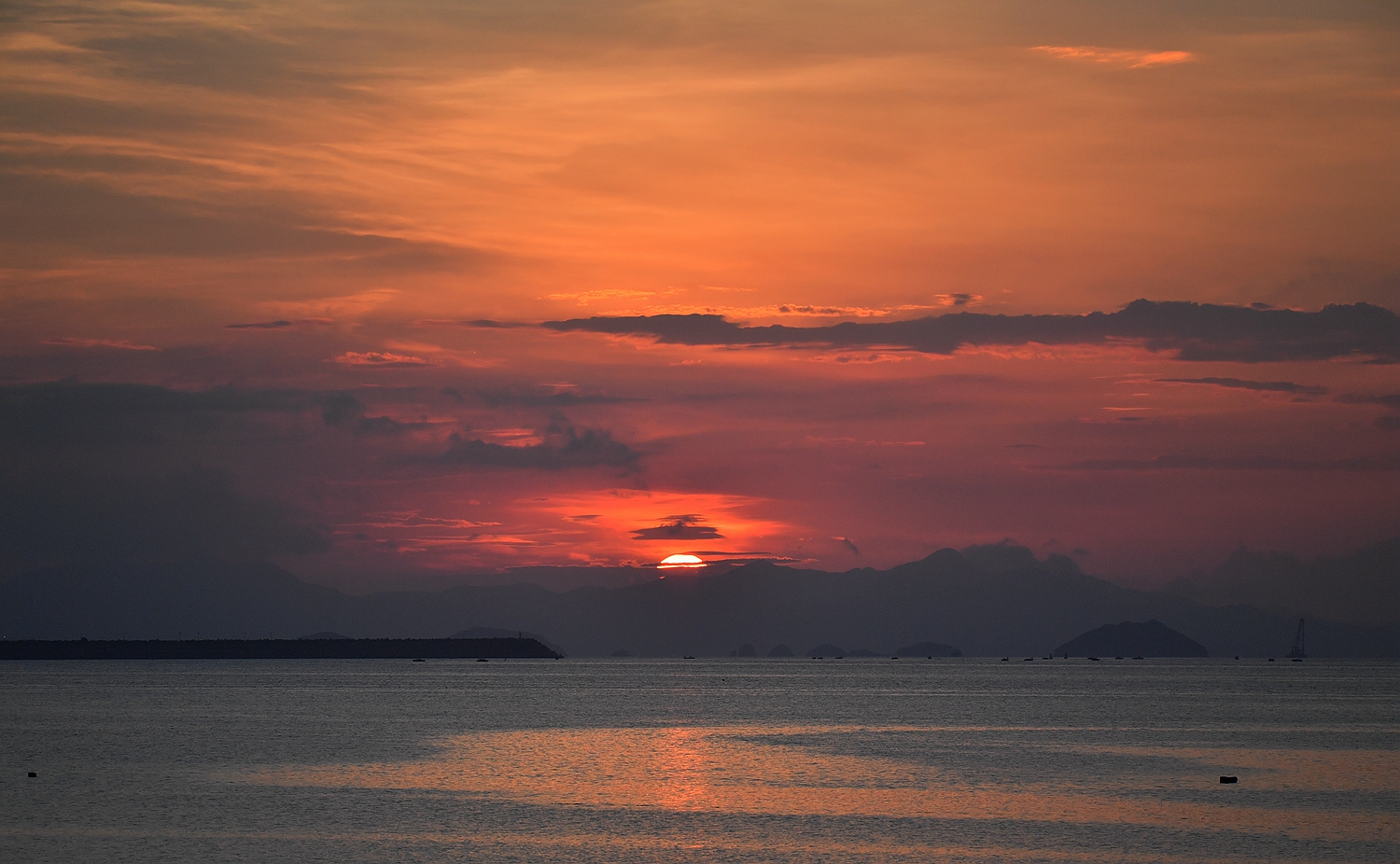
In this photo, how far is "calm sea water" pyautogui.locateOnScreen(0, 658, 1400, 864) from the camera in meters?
49.5

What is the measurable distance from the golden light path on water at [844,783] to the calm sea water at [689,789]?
0.28 m

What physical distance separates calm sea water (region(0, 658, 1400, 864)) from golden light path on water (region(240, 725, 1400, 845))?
279 millimetres

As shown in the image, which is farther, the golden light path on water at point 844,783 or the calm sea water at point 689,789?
→ the golden light path on water at point 844,783

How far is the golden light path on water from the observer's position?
192 feet

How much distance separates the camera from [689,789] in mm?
67250

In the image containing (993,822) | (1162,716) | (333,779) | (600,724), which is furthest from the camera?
(1162,716)

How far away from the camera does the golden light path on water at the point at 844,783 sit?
5853 cm

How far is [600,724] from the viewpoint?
122 m

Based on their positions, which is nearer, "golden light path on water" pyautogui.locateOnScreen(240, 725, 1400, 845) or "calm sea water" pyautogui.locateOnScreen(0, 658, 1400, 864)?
"calm sea water" pyautogui.locateOnScreen(0, 658, 1400, 864)

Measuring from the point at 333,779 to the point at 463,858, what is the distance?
27710mm

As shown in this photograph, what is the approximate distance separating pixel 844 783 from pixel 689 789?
29.3ft

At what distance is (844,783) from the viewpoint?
232 ft

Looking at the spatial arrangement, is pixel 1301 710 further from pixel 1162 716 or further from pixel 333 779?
pixel 333 779

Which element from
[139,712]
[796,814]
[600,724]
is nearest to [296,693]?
[139,712]
